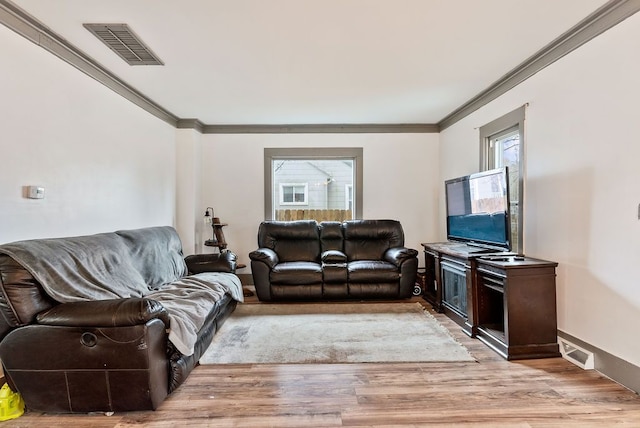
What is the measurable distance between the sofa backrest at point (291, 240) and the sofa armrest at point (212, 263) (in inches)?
36.9

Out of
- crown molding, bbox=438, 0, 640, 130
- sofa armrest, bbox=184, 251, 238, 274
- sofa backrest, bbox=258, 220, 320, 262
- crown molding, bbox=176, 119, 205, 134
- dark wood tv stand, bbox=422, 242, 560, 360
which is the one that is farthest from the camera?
crown molding, bbox=176, 119, 205, 134

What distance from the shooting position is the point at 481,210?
330cm

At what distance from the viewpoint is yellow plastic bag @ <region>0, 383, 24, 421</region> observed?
1865 mm

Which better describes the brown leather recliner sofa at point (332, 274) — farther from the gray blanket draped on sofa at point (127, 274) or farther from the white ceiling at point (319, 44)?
the white ceiling at point (319, 44)

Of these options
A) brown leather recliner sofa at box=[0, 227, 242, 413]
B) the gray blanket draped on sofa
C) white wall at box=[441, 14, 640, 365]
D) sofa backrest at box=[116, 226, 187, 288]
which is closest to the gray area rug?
the gray blanket draped on sofa

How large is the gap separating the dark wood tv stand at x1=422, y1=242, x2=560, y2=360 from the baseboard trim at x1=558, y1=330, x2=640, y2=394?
26 centimetres

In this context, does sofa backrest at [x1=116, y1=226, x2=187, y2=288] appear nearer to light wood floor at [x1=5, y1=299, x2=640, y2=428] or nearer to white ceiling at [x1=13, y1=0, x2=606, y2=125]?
light wood floor at [x1=5, y1=299, x2=640, y2=428]

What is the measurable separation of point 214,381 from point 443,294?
254 centimetres

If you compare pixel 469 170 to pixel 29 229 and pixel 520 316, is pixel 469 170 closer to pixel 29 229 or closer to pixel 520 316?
pixel 520 316

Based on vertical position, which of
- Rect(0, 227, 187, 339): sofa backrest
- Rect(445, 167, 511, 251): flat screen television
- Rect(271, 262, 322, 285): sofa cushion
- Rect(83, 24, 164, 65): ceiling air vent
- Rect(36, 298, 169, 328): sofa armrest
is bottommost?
Rect(271, 262, 322, 285): sofa cushion

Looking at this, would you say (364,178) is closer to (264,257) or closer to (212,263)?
(264,257)

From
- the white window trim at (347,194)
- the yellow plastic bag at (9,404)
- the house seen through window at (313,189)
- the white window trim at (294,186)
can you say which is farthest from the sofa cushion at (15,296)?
the white window trim at (347,194)

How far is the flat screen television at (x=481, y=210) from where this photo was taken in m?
2.92

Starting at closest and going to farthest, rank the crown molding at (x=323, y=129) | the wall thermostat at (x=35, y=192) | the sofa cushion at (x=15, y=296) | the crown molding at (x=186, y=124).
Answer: the sofa cushion at (x=15, y=296) → the wall thermostat at (x=35, y=192) → the crown molding at (x=186, y=124) → the crown molding at (x=323, y=129)
